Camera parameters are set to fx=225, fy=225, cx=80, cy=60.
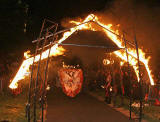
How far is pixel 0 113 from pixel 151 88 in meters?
8.21

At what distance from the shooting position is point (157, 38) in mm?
16656

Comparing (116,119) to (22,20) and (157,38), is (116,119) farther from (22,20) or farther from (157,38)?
(22,20)

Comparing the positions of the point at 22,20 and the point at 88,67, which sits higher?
the point at 22,20

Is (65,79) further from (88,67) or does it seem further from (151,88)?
(88,67)

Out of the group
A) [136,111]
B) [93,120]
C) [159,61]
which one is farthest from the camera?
[159,61]

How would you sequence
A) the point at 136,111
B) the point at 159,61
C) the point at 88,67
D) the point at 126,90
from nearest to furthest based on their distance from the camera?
1. the point at 136,111
2. the point at 159,61
3. the point at 126,90
4. the point at 88,67

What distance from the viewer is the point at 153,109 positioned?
12.5m

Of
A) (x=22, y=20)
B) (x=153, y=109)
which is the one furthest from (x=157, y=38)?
(x=22, y=20)

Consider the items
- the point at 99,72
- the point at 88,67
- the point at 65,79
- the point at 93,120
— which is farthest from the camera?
the point at 88,67

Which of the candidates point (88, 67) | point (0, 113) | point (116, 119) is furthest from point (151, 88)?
point (88, 67)

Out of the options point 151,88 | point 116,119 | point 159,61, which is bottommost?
point 116,119

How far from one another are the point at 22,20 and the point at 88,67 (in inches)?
451

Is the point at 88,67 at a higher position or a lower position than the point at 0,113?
higher

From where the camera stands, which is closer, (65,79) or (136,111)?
(65,79)
